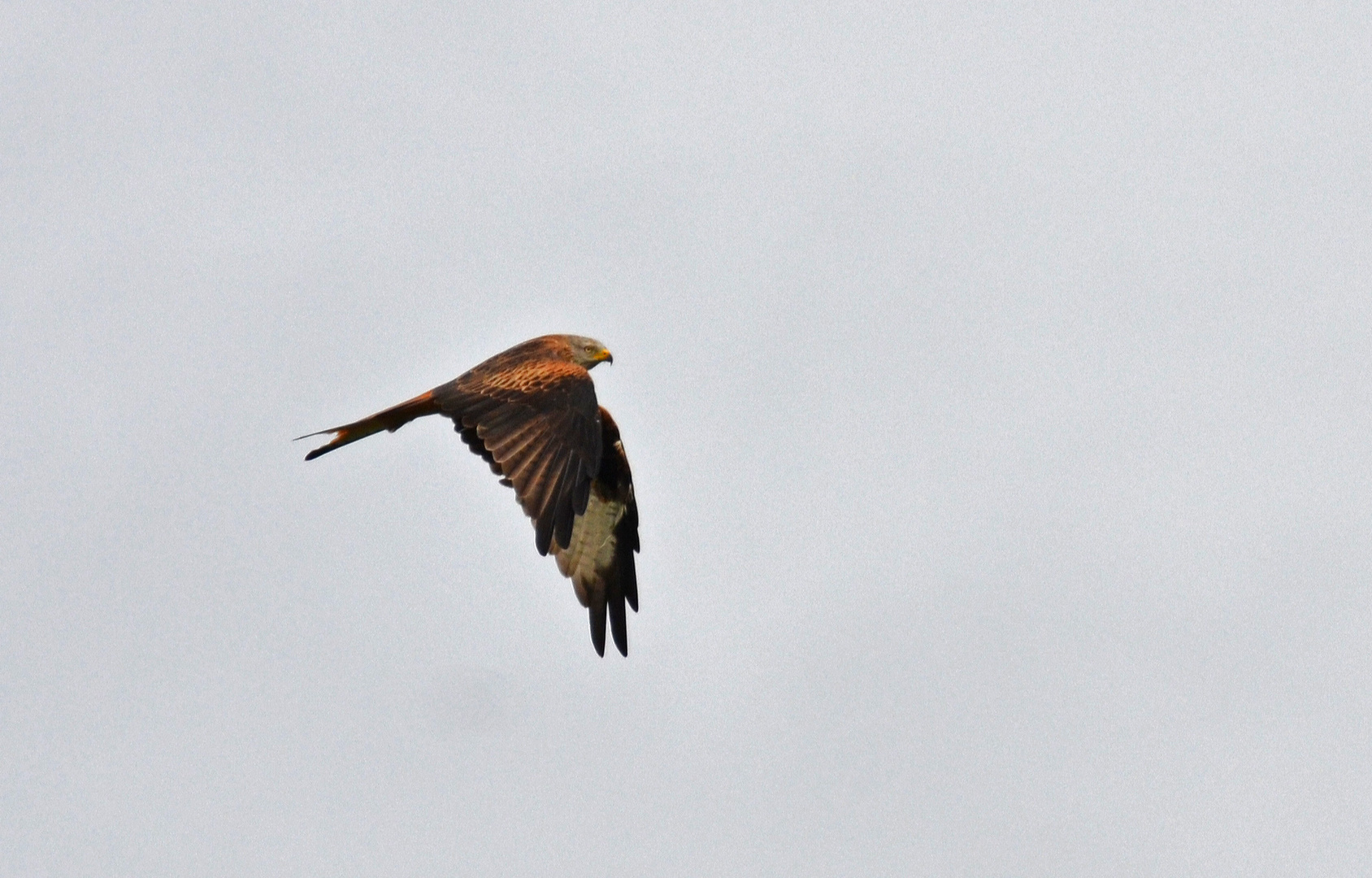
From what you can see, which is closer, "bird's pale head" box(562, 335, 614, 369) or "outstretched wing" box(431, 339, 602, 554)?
"outstretched wing" box(431, 339, 602, 554)

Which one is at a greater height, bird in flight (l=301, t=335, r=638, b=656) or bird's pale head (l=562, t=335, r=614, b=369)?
bird's pale head (l=562, t=335, r=614, b=369)

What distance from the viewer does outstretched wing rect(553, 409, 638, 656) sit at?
551 inches

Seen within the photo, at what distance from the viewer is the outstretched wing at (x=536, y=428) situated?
1157cm

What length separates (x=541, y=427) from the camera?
1202cm

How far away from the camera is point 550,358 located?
12.9 meters

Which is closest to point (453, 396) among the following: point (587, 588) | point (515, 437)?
point (515, 437)

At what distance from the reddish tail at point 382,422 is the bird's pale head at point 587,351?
1.44 metres

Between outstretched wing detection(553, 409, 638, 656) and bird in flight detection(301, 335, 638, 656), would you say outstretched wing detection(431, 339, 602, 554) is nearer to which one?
bird in flight detection(301, 335, 638, 656)

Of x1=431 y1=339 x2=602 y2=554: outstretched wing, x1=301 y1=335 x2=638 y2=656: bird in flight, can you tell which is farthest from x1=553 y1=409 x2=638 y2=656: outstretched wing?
x1=431 y1=339 x2=602 y2=554: outstretched wing

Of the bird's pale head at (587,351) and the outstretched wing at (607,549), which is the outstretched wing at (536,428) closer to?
the bird's pale head at (587,351)

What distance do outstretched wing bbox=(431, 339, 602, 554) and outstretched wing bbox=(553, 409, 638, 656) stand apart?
1.41m

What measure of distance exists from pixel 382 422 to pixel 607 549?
7.94ft

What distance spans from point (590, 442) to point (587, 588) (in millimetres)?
2321

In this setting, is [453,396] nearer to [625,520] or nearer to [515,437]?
[515,437]
